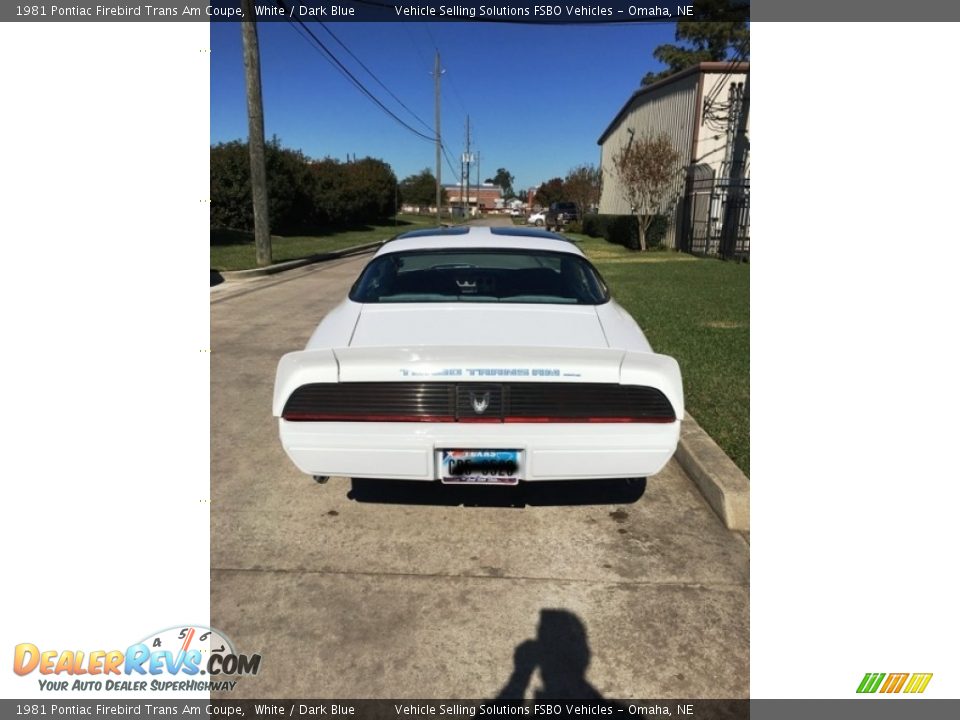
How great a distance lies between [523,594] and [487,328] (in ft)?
3.99

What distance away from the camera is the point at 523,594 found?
8.61ft

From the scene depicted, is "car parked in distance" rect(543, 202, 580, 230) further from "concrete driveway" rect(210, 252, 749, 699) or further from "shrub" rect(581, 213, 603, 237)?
"concrete driveway" rect(210, 252, 749, 699)

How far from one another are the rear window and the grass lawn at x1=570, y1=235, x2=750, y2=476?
1.39m

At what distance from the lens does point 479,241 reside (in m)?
4.04

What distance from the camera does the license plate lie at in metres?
2.65

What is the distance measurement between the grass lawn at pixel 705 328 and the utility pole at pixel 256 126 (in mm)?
8908

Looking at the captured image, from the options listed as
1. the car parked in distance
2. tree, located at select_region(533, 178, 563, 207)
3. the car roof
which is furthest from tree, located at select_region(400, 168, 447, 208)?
the car roof

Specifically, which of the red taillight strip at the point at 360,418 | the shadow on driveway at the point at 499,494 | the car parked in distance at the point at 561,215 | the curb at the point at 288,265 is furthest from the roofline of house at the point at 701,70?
the red taillight strip at the point at 360,418

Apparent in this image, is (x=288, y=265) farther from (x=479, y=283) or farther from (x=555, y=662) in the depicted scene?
(x=555, y=662)

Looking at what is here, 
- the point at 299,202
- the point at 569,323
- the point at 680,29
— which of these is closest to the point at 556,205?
the point at 680,29

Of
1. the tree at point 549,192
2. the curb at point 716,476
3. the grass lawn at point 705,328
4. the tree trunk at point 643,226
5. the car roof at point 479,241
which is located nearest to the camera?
the curb at point 716,476

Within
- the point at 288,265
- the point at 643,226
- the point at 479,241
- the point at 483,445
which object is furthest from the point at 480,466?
the point at 643,226

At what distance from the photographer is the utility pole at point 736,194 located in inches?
686
